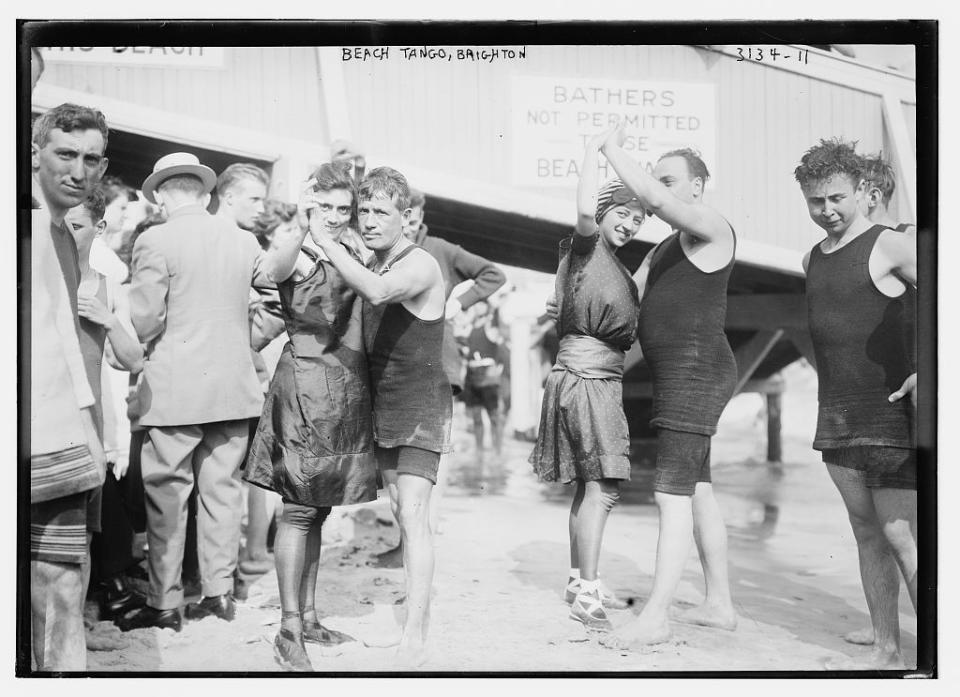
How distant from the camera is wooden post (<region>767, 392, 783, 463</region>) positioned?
7426mm

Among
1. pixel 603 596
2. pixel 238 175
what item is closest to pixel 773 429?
pixel 603 596

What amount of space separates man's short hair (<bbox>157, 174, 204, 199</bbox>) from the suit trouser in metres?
1.00

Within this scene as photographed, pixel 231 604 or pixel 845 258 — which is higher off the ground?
pixel 845 258

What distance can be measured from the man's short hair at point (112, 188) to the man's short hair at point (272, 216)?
595 mm

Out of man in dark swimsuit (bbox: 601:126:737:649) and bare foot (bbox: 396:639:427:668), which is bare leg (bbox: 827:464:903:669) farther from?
bare foot (bbox: 396:639:427:668)

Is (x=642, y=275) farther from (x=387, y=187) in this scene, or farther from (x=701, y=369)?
(x=387, y=187)

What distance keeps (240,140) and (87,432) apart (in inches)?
54.6

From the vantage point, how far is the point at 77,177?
4.49 m

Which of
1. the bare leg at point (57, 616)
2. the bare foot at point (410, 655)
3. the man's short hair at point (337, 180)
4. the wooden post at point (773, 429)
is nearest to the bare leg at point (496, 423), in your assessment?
the wooden post at point (773, 429)

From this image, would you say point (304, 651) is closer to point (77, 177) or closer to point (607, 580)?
point (607, 580)

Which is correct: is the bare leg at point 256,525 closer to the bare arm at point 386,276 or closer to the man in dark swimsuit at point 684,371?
the bare arm at point 386,276

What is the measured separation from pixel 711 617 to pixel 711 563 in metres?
0.23

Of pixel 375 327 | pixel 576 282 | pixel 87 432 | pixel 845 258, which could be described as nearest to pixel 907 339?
pixel 845 258

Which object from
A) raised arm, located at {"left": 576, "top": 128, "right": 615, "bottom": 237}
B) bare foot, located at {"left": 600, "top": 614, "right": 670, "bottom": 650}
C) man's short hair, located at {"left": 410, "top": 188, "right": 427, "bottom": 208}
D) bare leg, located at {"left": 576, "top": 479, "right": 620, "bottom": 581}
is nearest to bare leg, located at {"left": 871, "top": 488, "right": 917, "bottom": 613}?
bare foot, located at {"left": 600, "top": 614, "right": 670, "bottom": 650}
